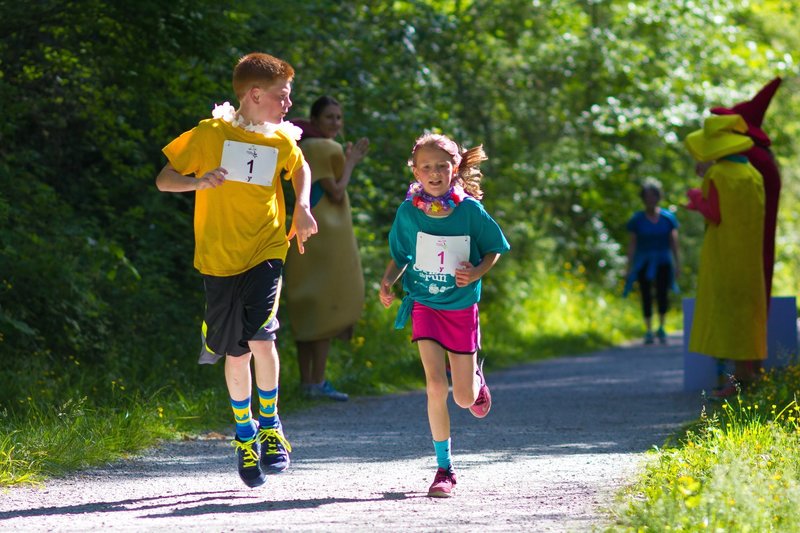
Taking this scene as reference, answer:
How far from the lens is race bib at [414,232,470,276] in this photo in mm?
6223

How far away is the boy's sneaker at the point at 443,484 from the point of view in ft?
19.6

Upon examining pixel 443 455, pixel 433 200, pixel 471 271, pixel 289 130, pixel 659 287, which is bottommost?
pixel 443 455

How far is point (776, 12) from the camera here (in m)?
27.7

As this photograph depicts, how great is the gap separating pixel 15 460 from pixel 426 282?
2.14 meters

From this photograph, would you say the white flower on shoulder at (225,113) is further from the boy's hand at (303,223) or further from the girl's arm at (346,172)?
the girl's arm at (346,172)

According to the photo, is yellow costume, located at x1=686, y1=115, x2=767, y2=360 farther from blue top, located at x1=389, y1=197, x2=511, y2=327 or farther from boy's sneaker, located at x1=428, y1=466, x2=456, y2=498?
A: boy's sneaker, located at x1=428, y1=466, x2=456, y2=498

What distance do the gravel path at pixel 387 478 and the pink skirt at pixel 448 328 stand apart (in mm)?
680

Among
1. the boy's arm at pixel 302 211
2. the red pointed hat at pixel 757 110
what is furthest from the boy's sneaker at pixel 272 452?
the red pointed hat at pixel 757 110

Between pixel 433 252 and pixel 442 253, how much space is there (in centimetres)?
4

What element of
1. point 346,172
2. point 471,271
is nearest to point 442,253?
point 471,271

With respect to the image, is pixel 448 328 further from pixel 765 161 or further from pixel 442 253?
pixel 765 161

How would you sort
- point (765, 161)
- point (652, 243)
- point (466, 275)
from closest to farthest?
point (466, 275), point (765, 161), point (652, 243)

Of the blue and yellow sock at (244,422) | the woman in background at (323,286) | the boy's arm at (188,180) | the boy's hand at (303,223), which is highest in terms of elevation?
the boy's arm at (188,180)

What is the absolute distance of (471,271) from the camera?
20.1 feet
